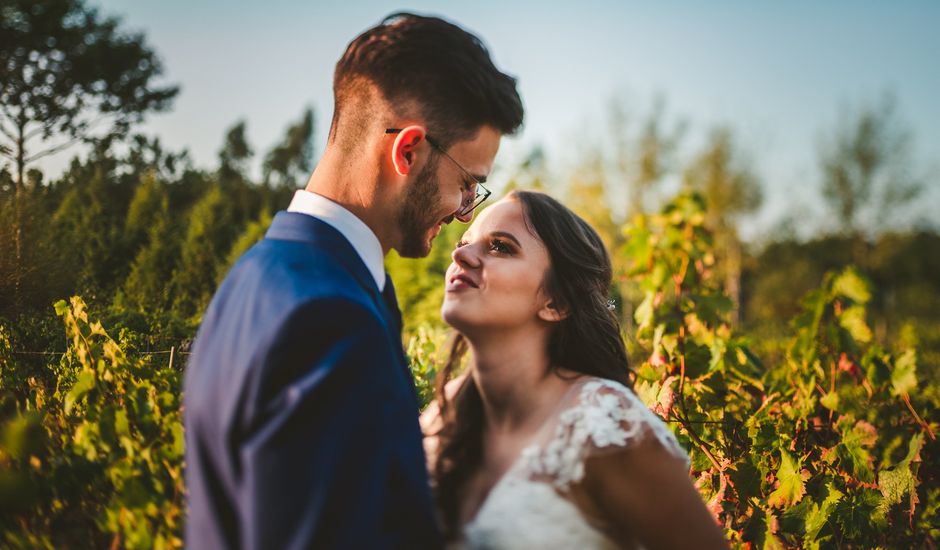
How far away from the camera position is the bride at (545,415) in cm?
182

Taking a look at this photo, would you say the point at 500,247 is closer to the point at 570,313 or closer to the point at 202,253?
the point at 570,313

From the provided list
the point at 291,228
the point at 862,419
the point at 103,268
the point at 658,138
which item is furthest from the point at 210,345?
the point at 658,138

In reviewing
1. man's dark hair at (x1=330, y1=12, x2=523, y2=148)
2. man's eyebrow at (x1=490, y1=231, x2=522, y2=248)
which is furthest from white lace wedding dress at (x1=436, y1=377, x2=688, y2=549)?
man's dark hair at (x1=330, y1=12, x2=523, y2=148)

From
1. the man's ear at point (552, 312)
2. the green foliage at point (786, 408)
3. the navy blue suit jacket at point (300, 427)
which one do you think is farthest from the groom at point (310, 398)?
the green foliage at point (786, 408)

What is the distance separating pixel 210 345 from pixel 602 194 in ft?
81.0

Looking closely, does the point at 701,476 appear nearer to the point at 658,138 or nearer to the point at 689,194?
the point at 689,194

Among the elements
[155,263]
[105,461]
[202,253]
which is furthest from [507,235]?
[202,253]

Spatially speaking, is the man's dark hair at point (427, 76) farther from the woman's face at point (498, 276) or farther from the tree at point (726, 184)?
the tree at point (726, 184)

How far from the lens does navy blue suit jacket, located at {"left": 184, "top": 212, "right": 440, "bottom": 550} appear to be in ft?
3.84

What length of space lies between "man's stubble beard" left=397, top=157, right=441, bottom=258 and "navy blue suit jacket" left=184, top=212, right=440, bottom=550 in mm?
544

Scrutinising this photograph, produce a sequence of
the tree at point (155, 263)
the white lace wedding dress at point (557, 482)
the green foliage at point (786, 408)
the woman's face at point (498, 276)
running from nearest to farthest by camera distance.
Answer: the white lace wedding dress at point (557, 482)
the woman's face at point (498, 276)
the green foliage at point (786, 408)
the tree at point (155, 263)

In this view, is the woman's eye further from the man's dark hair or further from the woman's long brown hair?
the man's dark hair

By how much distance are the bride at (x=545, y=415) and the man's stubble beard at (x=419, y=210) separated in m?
0.34

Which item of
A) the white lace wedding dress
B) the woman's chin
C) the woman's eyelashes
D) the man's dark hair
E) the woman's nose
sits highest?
the man's dark hair
